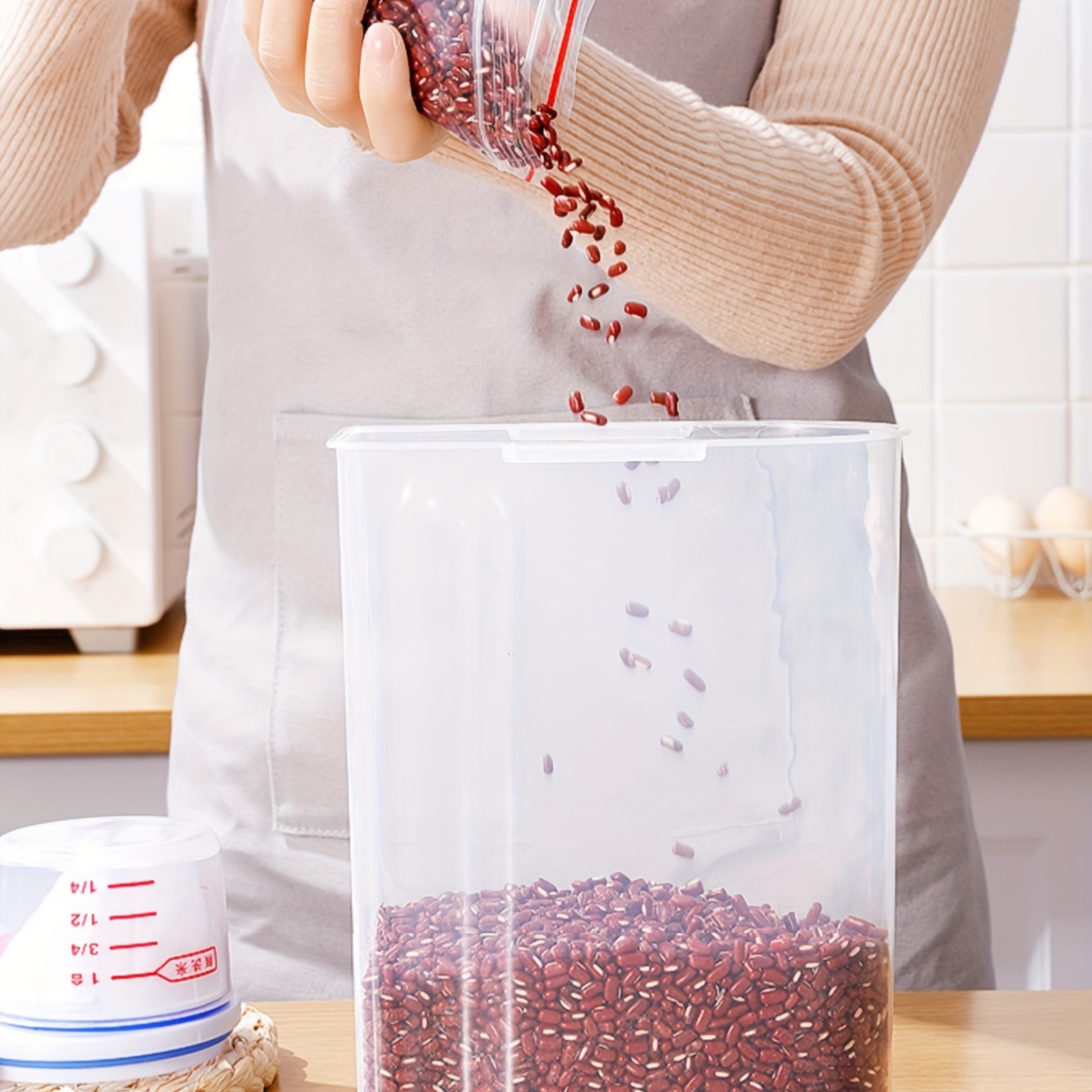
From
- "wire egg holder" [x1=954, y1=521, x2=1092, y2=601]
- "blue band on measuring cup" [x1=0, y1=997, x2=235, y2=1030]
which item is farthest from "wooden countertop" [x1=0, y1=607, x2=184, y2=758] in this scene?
"wire egg holder" [x1=954, y1=521, x2=1092, y2=601]

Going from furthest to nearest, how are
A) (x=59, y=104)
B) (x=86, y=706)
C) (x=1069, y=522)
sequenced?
(x=1069, y=522) → (x=86, y=706) → (x=59, y=104)

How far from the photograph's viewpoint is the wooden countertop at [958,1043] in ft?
1.63

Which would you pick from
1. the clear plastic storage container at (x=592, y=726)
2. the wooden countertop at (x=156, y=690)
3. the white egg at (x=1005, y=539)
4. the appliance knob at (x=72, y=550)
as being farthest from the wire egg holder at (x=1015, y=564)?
the clear plastic storage container at (x=592, y=726)

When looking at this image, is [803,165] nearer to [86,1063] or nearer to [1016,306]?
[86,1063]

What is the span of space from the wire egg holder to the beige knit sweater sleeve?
715 millimetres

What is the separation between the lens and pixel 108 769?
105 centimetres

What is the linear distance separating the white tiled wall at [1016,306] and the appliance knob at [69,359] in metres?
0.77

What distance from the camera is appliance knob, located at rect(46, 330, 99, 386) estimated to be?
1.17 m

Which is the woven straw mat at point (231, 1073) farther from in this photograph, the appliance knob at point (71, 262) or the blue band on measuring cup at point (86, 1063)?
the appliance knob at point (71, 262)

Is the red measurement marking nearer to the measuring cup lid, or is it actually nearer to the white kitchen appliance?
the measuring cup lid

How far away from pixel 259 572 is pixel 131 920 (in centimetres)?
42

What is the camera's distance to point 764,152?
0.65 meters

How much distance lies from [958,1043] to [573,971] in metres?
0.17

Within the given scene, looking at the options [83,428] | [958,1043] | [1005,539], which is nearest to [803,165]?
[958,1043]
